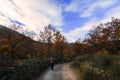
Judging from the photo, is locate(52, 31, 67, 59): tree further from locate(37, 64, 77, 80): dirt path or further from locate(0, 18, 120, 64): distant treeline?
locate(37, 64, 77, 80): dirt path

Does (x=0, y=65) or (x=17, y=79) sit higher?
(x=0, y=65)

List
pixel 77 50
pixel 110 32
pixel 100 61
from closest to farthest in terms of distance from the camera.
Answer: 1. pixel 100 61
2. pixel 110 32
3. pixel 77 50

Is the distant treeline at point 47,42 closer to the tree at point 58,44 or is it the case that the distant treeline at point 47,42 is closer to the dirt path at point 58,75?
the tree at point 58,44

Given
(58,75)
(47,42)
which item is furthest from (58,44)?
(58,75)

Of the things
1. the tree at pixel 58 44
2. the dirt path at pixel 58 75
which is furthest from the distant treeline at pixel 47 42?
the dirt path at pixel 58 75

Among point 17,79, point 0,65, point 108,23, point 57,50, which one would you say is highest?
point 108,23

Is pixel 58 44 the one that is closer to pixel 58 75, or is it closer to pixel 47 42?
pixel 47 42

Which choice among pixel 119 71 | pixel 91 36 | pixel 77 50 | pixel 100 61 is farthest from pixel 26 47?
pixel 119 71

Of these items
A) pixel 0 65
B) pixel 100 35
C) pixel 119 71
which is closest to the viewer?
pixel 119 71

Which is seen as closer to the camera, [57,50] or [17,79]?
[17,79]

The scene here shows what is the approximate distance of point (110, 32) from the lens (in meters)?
55.9

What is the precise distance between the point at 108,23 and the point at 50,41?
1804 centimetres

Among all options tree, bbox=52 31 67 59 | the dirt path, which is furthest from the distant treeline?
the dirt path

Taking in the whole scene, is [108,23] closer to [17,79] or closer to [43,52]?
[43,52]
